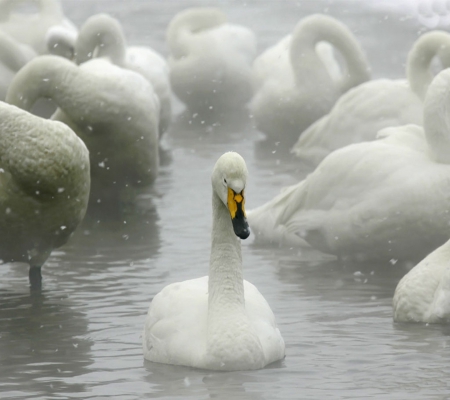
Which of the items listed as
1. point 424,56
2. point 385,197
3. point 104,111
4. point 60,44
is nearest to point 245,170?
point 385,197

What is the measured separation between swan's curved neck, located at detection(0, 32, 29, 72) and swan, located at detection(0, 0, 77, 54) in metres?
2.27

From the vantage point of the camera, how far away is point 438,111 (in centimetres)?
922

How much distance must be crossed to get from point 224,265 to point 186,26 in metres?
11.1

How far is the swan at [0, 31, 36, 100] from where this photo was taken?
14.3 metres

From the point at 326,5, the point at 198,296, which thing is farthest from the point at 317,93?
the point at 326,5

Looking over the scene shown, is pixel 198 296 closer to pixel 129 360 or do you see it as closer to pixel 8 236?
pixel 129 360

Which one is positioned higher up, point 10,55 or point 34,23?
point 34,23

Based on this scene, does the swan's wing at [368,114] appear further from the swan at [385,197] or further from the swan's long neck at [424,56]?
the swan at [385,197]

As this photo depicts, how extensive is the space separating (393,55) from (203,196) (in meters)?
9.63

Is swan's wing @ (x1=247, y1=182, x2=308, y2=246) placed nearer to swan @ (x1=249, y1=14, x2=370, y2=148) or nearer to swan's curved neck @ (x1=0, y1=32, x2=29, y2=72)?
swan @ (x1=249, y1=14, x2=370, y2=148)

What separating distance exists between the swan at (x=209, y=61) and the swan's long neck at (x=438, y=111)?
8.30m

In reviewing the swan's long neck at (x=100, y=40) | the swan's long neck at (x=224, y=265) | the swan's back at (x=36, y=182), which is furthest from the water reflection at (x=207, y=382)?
the swan's long neck at (x=100, y=40)

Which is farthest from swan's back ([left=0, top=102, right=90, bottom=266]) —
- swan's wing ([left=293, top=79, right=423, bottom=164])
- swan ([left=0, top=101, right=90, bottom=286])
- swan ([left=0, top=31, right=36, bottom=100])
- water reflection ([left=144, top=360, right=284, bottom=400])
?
swan ([left=0, top=31, right=36, bottom=100])

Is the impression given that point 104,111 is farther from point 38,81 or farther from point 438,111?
point 438,111
